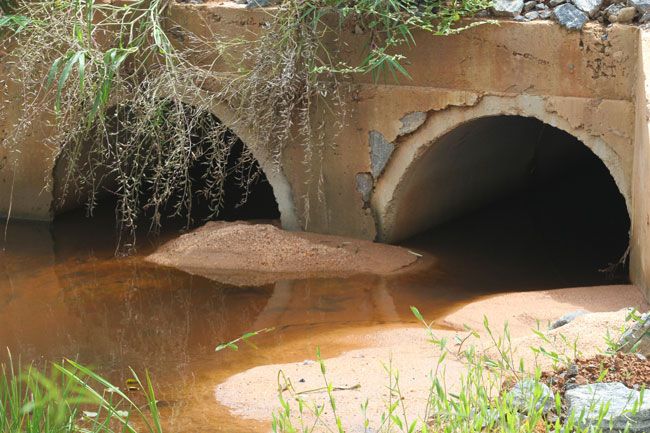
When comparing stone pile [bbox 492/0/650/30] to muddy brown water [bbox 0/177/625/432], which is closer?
muddy brown water [bbox 0/177/625/432]

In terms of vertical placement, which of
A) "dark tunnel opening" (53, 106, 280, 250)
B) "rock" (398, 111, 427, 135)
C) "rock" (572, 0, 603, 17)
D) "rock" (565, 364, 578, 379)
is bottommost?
"rock" (565, 364, 578, 379)

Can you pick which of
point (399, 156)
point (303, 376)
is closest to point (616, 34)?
point (399, 156)

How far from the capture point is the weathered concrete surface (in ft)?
21.3

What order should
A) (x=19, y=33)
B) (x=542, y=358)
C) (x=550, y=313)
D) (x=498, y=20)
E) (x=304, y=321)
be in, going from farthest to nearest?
(x=19, y=33) → (x=498, y=20) → (x=304, y=321) → (x=550, y=313) → (x=542, y=358)

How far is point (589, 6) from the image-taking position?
6566mm

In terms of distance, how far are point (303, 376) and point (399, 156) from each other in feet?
8.55

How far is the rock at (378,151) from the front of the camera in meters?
7.35

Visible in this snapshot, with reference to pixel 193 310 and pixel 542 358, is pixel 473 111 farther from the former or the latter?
pixel 542 358

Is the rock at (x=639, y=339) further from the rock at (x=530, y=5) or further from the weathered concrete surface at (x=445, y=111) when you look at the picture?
the rock at (x=530, y=5)

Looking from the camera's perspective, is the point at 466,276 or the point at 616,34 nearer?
the point at 616,34

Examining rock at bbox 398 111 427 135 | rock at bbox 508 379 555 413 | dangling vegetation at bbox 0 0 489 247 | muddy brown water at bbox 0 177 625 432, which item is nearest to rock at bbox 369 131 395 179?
rock at bbox 398 111 427 135

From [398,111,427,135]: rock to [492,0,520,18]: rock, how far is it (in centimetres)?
83

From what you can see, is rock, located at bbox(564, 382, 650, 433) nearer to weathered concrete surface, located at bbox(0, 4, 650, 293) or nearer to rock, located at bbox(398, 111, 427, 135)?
weathered concrete surface, located at bbox(0, 4, 650, 293)

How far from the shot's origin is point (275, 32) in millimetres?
7238
